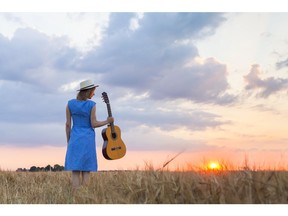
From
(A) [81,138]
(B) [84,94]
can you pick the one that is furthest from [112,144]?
(B) [84,94]

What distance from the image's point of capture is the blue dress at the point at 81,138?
6828 millimetres

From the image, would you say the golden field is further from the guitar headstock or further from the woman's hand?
the guitar headstock

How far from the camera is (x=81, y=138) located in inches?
269

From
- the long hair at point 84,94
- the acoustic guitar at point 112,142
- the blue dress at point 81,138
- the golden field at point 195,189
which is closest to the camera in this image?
the golden field at point 195,189

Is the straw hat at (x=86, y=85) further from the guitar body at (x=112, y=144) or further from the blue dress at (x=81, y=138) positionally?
the guitar body at (x=112, y=144)

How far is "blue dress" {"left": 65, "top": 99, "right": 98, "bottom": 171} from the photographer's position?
6.83 m

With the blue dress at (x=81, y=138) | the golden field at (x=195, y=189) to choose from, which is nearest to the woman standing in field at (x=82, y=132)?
the blue dress at (x=81, y=138)

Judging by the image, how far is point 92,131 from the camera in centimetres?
691

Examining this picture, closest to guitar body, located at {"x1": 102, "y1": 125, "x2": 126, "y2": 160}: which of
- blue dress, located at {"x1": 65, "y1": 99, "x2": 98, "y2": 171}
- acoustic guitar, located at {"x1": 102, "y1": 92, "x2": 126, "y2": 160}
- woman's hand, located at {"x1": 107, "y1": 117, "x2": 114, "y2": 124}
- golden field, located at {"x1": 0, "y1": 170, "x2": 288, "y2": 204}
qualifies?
acoustic guitar, located at {"x1": 102, "y1": 92, "x2": 126, "y2": 160}

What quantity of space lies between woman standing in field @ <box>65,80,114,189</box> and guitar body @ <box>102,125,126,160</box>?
365mm

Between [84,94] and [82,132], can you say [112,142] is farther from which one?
[84,94]

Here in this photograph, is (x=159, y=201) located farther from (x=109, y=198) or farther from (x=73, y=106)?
(x=73, y=106)

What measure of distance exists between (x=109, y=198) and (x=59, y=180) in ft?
11.6

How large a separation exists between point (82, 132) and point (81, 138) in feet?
0.28
